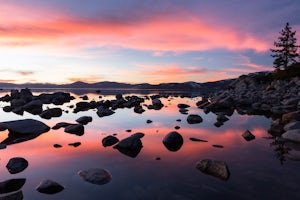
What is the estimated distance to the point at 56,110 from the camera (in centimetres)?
2528

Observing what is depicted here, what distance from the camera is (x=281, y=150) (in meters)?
11.0

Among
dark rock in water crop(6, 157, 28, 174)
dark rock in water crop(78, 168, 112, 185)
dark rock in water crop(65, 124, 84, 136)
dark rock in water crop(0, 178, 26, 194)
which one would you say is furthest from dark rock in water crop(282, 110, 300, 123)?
dark rock in water crop(0, 178, 26, 194)

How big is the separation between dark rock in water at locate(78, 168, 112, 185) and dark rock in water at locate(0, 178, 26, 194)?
1.68 metres

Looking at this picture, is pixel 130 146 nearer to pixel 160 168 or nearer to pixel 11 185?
pixel 160 168

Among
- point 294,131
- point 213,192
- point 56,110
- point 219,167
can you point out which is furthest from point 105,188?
point 56,110

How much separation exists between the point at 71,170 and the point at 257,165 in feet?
20.3

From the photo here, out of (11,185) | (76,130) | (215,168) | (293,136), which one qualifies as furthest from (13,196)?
(293,136)

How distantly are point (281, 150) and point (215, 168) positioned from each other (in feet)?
13.5

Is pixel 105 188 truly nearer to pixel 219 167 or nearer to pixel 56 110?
pixel 219 167

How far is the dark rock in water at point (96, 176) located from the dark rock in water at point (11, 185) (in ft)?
5.50

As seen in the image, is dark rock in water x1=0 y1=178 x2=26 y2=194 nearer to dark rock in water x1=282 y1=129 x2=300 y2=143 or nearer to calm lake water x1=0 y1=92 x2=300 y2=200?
calm lake water x1=0 y1=92 x2=300 y2=200

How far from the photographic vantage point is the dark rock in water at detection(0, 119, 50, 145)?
1447 cm

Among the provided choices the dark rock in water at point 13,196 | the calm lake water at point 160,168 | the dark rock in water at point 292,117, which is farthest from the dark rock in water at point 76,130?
the dark rock in water at point 292,117

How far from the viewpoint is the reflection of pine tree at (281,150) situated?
9959mm
